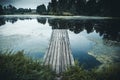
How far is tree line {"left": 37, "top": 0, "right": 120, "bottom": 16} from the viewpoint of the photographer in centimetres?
2444

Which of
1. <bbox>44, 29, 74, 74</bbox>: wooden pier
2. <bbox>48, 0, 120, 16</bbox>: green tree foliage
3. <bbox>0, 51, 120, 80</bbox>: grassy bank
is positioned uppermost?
<bbox>48, 0, 120, 16</bbox>: green tree foliage

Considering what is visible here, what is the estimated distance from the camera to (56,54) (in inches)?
266

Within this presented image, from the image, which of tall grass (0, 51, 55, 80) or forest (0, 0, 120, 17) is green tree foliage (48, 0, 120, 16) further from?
tall grass (0, 51, 55, 80)

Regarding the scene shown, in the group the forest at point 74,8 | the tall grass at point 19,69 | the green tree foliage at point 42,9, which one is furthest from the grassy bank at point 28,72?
the green tree foliage at point 42,9

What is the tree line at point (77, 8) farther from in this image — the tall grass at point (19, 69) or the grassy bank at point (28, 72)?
the tall grass at point (19, 69)

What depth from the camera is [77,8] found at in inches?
1109

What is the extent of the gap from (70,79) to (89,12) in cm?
2373

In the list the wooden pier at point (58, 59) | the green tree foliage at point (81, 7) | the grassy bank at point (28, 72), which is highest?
the green tree foliage at point (81, 7)

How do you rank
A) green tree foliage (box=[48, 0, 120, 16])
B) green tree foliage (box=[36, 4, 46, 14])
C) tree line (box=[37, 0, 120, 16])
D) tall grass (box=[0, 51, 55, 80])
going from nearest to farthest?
tall grass (box=[0, 51, 55, 80]) → green tree foliage (box=[48, 0, 120, 16]) → tree line (box=[37, 0, 120, 16]) → green tree foliage (box=[36, 4, 46, 14])

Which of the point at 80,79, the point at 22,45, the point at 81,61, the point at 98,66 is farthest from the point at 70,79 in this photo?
the point at 22,45

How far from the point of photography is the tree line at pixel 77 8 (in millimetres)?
24438

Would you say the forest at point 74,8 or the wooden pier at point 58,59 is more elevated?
the forest at point 74,8

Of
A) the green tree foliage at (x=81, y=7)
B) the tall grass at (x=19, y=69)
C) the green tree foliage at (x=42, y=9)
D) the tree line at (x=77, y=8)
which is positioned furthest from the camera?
the green tree foliage at (x=42, y=9)

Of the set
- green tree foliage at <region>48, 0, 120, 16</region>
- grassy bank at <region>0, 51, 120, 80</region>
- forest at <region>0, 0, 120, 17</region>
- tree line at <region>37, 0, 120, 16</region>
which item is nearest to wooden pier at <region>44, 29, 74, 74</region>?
grassy bank at <region>0, 51, 120, 80</region>
